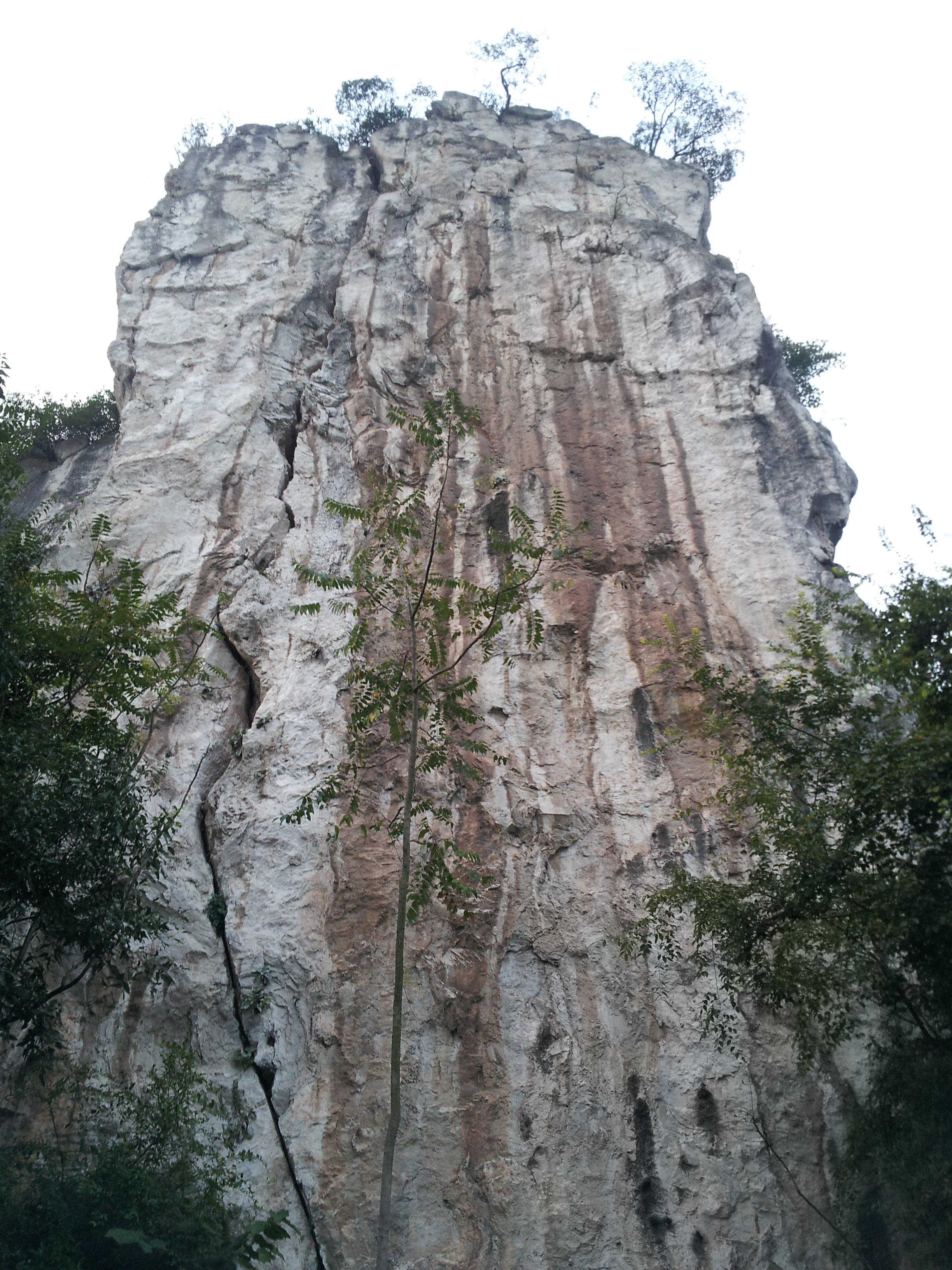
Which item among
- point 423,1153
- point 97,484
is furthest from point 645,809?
point 97,484

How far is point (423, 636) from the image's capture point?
12.1 metres

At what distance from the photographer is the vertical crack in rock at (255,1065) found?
27.7 ft

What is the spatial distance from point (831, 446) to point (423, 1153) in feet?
34.6

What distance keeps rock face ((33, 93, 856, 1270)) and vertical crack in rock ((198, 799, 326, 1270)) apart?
0.16 feet

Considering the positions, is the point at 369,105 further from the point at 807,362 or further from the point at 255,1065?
the point at 255,1065

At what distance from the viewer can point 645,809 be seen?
426 inches

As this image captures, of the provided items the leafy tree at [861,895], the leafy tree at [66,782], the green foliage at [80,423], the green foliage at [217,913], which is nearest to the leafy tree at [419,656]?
the green foliage at [217,913]

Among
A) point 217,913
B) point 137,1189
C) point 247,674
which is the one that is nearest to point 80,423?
point 247,674

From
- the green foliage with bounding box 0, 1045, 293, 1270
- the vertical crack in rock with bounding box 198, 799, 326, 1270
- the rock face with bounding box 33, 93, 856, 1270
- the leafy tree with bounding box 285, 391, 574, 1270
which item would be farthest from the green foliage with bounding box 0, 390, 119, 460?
the green foliage with bounding box 0, 1045, 293, 1270

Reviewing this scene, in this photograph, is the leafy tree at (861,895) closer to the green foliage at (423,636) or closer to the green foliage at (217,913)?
the green foliage at (423,636)

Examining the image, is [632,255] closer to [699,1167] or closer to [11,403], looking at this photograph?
[11,403]

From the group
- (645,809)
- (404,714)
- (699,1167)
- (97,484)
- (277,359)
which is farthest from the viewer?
(277,359)

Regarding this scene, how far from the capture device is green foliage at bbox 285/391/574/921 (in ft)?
29.5

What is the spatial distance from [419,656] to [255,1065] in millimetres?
4573
